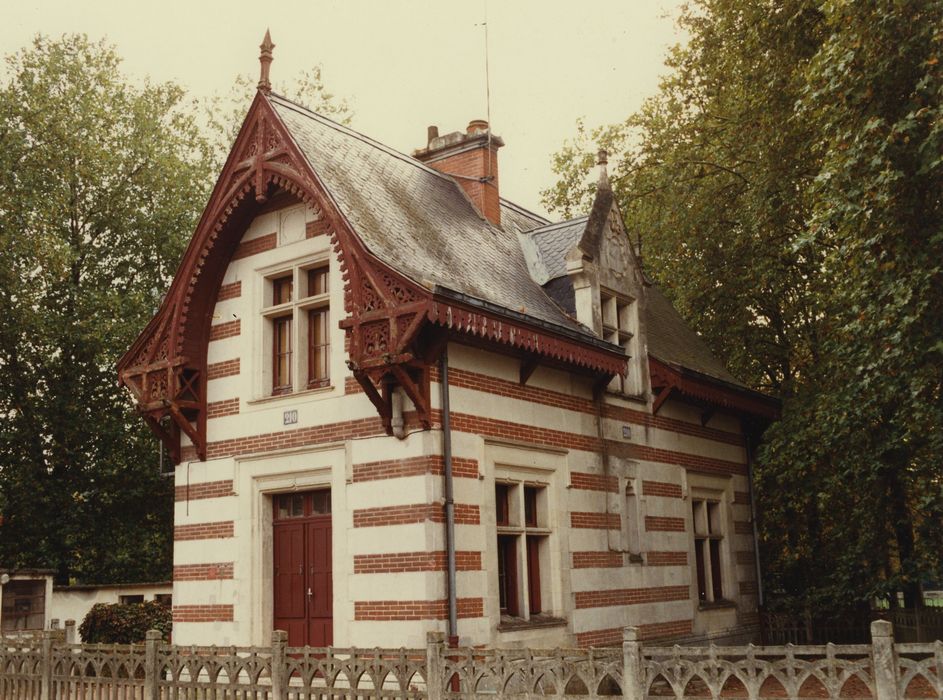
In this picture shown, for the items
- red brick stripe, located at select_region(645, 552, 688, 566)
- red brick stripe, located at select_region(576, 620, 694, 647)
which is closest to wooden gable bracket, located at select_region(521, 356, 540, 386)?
red brick stripe, located at select_region(576, 620, 694, 647)

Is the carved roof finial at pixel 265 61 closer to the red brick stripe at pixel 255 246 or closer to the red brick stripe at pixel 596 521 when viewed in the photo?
the red brick stripe at pixel 255 246

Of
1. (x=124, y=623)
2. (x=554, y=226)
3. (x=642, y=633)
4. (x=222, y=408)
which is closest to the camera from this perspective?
(x=222, y=408)

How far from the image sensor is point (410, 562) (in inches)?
512

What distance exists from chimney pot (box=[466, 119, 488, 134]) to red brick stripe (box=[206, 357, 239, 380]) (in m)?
6.89

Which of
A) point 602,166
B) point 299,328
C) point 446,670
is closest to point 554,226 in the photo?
point 602,166

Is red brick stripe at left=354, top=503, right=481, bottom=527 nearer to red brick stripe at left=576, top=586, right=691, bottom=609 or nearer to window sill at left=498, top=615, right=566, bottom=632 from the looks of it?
window sill at left=498, top=615, right=566, bottom=632

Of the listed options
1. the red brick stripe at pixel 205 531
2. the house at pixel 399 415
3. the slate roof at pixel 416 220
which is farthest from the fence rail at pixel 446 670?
the slate roof at pixel 416 220

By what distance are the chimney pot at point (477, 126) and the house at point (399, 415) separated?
167cm

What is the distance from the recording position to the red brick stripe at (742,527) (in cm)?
2068

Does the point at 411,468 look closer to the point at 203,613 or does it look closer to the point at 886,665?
the point at 203,613

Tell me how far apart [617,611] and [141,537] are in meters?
18.5

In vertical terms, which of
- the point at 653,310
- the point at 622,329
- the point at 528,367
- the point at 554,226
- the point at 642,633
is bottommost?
the point at 642,633

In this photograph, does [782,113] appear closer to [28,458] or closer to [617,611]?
[617,611]

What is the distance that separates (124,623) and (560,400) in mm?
12717
